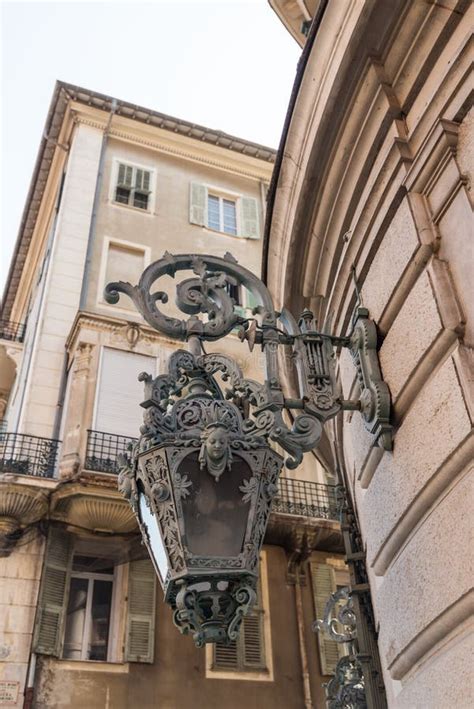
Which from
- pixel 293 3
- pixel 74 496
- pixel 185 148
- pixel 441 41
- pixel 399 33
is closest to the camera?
pixel 441 41

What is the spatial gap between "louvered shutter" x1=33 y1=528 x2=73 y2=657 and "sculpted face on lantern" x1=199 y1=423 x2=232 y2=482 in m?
10.9

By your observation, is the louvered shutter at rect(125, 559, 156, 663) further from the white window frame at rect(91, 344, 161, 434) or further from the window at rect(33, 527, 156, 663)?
the white window frame at rect(91, 344, 161, 434)

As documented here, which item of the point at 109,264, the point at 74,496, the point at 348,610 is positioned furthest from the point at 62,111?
the point at 348,610

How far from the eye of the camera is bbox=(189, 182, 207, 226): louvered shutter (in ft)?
67.6

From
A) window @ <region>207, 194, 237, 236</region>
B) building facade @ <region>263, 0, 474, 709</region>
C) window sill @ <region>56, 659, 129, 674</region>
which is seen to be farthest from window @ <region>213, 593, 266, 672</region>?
window @ <region>207, 194, 237, 236</region>

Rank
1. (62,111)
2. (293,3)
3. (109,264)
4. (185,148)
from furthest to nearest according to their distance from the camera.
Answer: (185,148), (62,111), (109,264), (293,3)

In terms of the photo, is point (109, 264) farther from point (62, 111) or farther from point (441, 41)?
point (441, 41)

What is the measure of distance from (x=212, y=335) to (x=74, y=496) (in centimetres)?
1057

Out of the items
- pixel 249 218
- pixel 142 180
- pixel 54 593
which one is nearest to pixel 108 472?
pixel 54 593

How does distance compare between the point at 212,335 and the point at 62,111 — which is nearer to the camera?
the point at 212,335

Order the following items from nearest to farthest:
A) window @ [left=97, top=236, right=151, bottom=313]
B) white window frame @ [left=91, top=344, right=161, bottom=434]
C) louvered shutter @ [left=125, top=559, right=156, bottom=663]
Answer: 1. louvered shutter @ [left=125, top=559, right=156, bottom=663]
2. white window frame @ [left=91, top=344, right=161, bottom=434]
3. window @ [left=97, top=236, right=151, bottom=313]

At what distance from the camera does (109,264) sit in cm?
1841

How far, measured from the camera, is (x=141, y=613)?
13.6 m

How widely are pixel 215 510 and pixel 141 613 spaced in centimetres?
1152
